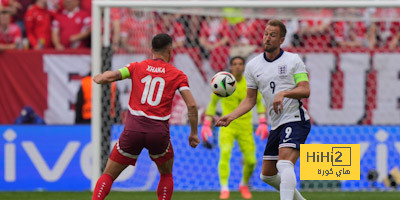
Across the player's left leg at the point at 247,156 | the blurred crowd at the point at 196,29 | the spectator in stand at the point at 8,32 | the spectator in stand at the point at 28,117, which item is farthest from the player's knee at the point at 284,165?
the spectator in stand at the point at 8,32

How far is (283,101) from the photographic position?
7.46 m

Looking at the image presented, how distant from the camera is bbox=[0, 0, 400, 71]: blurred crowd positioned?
39.9 ft

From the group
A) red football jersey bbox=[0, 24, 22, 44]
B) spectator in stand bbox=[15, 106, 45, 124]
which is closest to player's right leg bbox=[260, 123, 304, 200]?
spectator in stand bbox=[15, 106, 45, 124]

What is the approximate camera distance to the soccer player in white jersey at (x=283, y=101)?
7.16m

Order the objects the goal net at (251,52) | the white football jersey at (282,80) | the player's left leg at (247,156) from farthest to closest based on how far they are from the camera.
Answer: the goal net at (251,52), the player's left leg at (247,156), the white football jersey at (282,80)

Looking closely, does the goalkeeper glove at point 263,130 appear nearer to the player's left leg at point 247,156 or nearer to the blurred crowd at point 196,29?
the player's left leg at point 247,156

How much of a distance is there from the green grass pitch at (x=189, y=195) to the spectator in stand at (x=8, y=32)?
11.0ft

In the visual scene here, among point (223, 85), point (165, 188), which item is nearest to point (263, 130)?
point (223, 85)

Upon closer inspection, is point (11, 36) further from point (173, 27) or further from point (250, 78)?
point (250, 78)

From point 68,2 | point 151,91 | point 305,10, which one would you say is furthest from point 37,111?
point 151,91

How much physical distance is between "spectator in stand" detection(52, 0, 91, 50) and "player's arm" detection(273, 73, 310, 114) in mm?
6911

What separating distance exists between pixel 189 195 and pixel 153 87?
3876 millimetres

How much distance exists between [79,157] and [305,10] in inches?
161

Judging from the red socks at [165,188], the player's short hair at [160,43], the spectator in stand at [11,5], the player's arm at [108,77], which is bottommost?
the red socks at [165,188]
